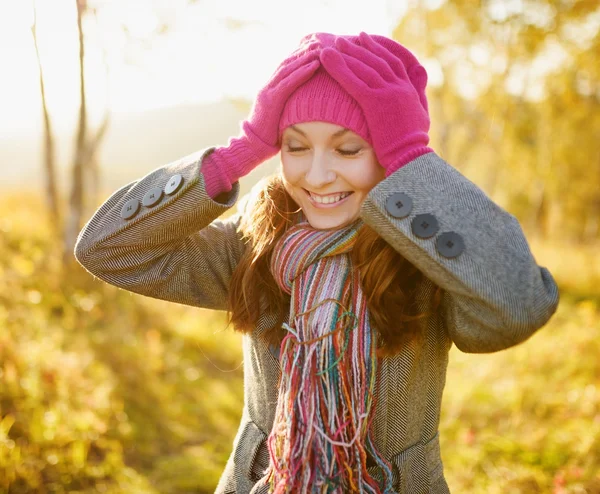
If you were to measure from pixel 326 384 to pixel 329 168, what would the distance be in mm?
613

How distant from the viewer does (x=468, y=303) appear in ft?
4.47

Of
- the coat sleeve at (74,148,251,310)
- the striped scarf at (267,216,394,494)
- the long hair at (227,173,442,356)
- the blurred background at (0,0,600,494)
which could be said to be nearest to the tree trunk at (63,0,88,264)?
the blurred background at (0,0,600,494)

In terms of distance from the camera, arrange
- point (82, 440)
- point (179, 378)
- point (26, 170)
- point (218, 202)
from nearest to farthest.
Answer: point (218, 202), point (82, 440), point (179, 378), point (26, 170)

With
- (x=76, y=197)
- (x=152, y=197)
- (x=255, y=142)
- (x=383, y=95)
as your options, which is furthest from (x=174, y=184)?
(x=76, y=197)

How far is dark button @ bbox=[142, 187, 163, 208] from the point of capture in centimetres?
164

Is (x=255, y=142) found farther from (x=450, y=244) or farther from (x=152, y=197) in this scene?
(x=450, y=244)

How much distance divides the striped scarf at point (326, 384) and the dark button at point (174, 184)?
0.40 meters

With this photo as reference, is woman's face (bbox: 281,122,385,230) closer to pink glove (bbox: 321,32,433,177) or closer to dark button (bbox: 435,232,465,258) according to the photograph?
pink glove (bbox: 321,32,433,177)

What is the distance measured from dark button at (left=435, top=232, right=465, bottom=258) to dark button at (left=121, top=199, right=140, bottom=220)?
0.90 m

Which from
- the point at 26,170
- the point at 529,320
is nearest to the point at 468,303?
the point at 529,320

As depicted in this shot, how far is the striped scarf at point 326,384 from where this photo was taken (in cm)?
150

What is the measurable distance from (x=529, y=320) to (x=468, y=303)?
0.47 ft

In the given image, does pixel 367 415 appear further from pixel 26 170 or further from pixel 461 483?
pixel 26 170

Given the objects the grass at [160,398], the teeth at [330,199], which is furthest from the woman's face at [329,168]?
the grass at [160,398]
